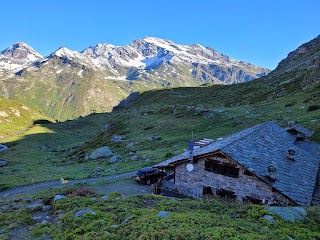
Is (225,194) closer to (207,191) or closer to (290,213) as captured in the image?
(207,191)

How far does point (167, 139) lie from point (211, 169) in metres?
36.5

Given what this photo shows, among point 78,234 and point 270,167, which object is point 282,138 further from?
point 78,234

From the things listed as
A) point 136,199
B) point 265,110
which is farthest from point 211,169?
point 265,110

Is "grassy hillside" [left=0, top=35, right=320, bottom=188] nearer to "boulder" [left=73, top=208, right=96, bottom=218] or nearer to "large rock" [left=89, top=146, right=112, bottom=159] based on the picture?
"large rock" [left=89, top=146, right=112, bottom=159]

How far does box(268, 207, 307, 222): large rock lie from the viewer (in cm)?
1499

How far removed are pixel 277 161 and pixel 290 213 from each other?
10453 millimetres

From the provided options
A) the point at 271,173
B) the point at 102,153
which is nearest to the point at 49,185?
the point at 102,153

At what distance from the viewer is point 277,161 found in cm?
2520

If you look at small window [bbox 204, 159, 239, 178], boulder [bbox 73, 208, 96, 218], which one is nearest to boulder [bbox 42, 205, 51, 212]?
boulder [bbox 73, 208, 96, 218]

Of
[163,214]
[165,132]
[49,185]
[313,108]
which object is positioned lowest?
[49,185]

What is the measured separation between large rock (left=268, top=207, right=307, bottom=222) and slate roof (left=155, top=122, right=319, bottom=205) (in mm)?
4001

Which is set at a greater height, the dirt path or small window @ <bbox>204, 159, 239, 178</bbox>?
small window @ <bbox>204, 159, 239, 178</bbox>

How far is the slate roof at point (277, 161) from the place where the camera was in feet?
69.4

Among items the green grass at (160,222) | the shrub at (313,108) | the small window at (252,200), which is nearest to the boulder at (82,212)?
the green grass at (160,222)
